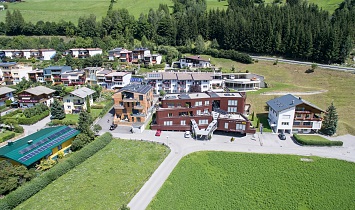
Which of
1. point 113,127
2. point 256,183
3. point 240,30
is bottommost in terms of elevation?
point 256,183

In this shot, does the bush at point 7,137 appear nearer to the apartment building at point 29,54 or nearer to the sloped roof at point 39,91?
the sloped roof at point 39,91

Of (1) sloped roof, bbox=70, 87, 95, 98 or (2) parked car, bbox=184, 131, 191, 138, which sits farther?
(1) sloped roof, bbox=70, 87, 95, 98

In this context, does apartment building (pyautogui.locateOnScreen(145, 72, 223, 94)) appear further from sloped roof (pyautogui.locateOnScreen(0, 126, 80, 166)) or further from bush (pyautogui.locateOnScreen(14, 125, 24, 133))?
bush (pyautogui.locateOnScreen(14, 125, 24, 133))

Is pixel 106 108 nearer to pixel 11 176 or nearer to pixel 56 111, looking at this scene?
pixel 56 111

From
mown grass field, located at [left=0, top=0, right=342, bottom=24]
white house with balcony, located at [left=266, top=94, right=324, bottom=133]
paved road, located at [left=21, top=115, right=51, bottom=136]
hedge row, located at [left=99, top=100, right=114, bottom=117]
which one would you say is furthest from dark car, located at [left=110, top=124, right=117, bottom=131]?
mown grass field, located at [left=0, top=0, right=342, bottom=24]

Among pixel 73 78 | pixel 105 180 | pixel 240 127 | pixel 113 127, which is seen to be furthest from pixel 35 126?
pixel 240 127

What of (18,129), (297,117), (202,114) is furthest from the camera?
(202,114)

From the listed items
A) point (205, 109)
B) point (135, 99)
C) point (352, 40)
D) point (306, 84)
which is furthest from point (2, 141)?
point (352, 40)
